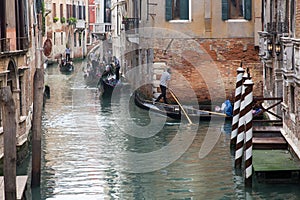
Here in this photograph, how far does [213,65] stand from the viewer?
1376 centimetres

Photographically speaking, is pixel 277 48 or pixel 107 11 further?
pixel 107 11

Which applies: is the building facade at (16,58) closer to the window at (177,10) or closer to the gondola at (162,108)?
the gondola at (162,108)

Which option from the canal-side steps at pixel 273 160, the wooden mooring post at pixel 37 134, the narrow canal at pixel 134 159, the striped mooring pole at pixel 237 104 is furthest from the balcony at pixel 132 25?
the wooden mooring post at pixel 37 134

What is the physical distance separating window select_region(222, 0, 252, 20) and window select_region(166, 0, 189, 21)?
680 millimetres

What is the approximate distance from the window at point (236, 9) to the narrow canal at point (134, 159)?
2.33 m

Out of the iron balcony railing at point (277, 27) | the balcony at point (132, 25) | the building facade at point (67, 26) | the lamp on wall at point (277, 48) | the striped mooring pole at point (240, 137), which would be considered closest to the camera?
the striped mooring pole at point (240, 137)

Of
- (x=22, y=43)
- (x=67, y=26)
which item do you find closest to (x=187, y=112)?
(x=22, y=43)

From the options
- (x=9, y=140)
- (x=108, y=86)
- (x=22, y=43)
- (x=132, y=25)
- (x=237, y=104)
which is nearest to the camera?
(x=9, y=140)

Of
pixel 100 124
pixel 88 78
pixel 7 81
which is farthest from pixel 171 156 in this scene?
pixel 88 78

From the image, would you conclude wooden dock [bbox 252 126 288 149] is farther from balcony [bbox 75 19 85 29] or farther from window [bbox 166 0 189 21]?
balcony [bbox 75 19 85 29]

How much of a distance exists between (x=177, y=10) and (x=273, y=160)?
20.6 ft

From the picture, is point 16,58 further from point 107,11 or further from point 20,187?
point 107,11

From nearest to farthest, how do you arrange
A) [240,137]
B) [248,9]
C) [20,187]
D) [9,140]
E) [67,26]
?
[9,140] < [20,187] < [240,137] < [248,9] < [67,26]

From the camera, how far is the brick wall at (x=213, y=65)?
1371 centimetres
